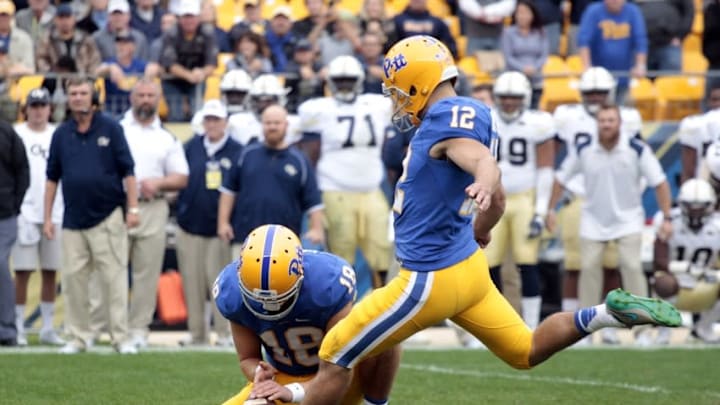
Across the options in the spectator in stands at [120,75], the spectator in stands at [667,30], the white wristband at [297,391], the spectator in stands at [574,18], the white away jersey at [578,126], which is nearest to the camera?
the white wristband at [297,391]


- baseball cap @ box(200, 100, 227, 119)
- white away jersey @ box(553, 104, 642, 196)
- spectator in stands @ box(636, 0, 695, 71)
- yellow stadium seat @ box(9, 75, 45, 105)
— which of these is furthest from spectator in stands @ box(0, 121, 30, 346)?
spectator in stands @ box(636, 0, 695, 71)

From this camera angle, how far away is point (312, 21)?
578 inches

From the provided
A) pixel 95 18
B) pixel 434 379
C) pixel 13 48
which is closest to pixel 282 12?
pixel 95 18

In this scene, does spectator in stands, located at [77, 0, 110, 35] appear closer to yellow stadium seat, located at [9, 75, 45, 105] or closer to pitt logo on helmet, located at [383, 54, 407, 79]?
yellow stadium seat, located at [9, 75, 45, 105]

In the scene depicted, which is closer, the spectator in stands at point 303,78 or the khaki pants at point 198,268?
the khaki pants at point 198,268

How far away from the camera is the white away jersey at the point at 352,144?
11531 millimetres

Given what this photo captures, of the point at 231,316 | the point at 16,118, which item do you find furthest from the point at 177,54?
the point at 231,316

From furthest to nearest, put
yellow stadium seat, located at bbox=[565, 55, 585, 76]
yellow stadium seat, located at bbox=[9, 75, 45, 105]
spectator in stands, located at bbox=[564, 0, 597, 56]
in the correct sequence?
1. spectator in stands, located at bbox=[564, 0, 597, 56]
2. yellow stadium seat, located at bbox=[565, 55, 585, 76]
3. yellow stadium seat, located at bbox=[9, 75, 45, 105]

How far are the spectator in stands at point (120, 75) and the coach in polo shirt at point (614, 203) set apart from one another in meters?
4.09

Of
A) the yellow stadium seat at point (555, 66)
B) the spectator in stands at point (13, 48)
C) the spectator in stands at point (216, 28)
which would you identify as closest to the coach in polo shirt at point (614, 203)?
the yellow stadium seat at point (555, 66)

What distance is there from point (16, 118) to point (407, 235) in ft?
24.5

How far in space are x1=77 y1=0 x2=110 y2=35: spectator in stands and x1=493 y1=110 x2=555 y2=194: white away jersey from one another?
16.2 feet

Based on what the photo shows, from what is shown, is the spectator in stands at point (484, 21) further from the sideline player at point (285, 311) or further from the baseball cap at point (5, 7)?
the sideline player at point (285, 311)

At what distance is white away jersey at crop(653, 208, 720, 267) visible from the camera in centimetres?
1148
